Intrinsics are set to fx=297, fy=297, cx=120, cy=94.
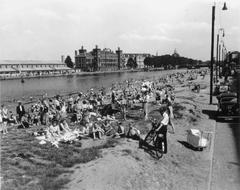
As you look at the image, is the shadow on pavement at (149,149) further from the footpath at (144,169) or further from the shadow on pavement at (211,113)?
the shadow on pavement at (211,113)

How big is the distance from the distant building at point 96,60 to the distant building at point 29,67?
730 inches

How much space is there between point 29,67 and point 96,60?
137ft

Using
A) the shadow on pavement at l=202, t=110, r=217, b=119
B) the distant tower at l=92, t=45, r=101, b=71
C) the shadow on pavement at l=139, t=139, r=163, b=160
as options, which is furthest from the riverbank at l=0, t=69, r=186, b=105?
the distant tower at l=92, t=45, r=101, b=71

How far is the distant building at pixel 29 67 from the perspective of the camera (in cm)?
11131

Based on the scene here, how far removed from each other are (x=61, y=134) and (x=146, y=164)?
15.4 ft

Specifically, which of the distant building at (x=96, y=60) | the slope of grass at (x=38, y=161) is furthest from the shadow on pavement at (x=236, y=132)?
the distant building at (x=96, y=60)

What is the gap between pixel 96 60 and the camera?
511 feet

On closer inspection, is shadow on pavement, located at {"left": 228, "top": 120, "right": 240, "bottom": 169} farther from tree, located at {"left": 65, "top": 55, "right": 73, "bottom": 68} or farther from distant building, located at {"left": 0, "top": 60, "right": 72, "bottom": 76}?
tree, located at {"left": 65, "top": 55, "right": 73, "bottom": 68}

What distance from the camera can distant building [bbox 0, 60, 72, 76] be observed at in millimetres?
111312

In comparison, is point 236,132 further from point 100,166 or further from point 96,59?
point 96,59

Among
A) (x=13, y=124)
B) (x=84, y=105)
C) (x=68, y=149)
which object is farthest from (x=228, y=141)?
(x=13, y=124)

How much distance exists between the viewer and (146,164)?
382 inches

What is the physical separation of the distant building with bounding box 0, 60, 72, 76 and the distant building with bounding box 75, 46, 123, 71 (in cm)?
1853

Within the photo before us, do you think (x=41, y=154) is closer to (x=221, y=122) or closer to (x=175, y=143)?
(x=175, y=143)
